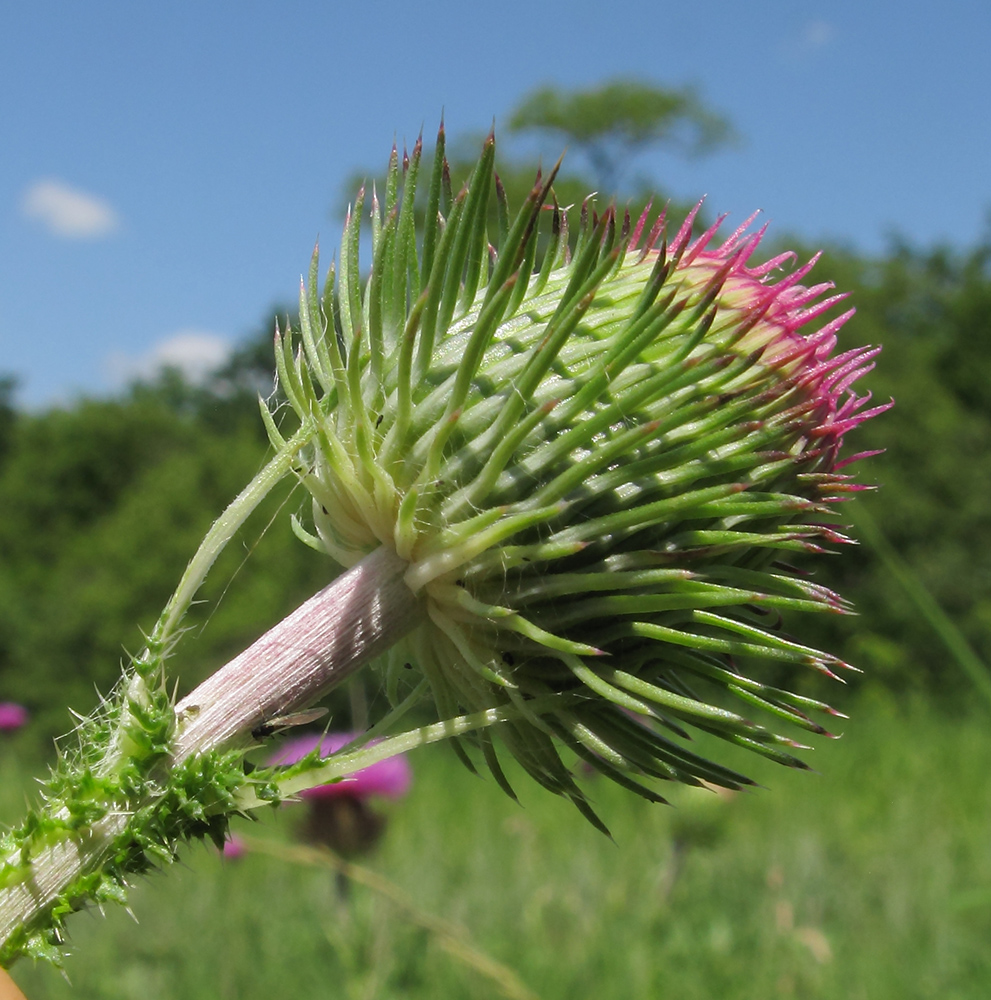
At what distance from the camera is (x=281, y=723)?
127 cm

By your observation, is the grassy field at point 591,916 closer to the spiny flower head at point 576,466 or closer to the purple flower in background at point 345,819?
the purple flower in background at point 345,819

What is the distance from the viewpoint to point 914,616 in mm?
24094

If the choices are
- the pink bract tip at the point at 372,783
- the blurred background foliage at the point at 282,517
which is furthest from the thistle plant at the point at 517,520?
the blurred background foliage at the point at 282,517

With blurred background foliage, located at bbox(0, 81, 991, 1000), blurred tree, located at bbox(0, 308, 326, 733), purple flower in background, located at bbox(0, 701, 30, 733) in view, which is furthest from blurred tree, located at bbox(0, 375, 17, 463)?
purple flower in background, located at bbox(0, 701, 30, 733)

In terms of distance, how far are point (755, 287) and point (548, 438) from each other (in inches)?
16.9

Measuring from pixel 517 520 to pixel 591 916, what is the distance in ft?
18.2

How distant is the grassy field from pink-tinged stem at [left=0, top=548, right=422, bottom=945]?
5.55 ft

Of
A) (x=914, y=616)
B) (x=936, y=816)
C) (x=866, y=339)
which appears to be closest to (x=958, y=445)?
(x=866, y=339)

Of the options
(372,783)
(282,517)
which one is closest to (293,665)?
(372,783)

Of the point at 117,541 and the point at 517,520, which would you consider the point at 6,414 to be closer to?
the point at 117,541

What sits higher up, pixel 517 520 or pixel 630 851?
pixel 517 520

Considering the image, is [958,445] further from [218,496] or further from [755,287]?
[755,287]

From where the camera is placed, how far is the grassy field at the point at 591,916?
514cm

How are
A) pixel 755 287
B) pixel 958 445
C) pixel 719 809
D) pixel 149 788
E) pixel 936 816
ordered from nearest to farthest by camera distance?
pixel 149 788 < pixel 755 287 < pixel 719 809 < pixel 936 816 < pixel 958 445
